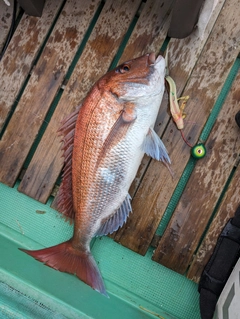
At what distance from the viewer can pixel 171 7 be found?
2.72m

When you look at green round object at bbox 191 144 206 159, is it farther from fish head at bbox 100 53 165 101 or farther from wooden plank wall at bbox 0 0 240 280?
fish head at bbox 100 53 165 101

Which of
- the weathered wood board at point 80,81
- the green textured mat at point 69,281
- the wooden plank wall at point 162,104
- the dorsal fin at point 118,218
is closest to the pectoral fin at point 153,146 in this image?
the wooden plank wall at point 162,104

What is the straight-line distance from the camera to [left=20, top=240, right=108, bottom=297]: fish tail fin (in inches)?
97.7

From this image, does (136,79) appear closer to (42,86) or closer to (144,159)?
(144,159)

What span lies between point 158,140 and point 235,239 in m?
0.99

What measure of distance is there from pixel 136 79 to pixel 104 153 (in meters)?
0.56

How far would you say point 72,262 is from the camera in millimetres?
2504

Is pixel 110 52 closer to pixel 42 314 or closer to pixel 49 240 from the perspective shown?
pixel 49 240

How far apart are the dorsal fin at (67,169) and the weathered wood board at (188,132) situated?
1.64 feet

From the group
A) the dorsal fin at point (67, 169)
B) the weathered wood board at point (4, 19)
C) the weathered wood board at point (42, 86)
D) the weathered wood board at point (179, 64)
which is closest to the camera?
the dorsal fin at point (67, 169)

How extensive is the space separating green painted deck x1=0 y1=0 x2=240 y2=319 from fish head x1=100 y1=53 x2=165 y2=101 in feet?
1.21

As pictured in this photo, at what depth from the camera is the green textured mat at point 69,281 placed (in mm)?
2373

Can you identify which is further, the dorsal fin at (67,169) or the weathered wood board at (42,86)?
the weathered wood board at (42,86)

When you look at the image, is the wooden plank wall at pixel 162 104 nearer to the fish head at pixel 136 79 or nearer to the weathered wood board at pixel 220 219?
the weathered wood board at pixel 220 219
